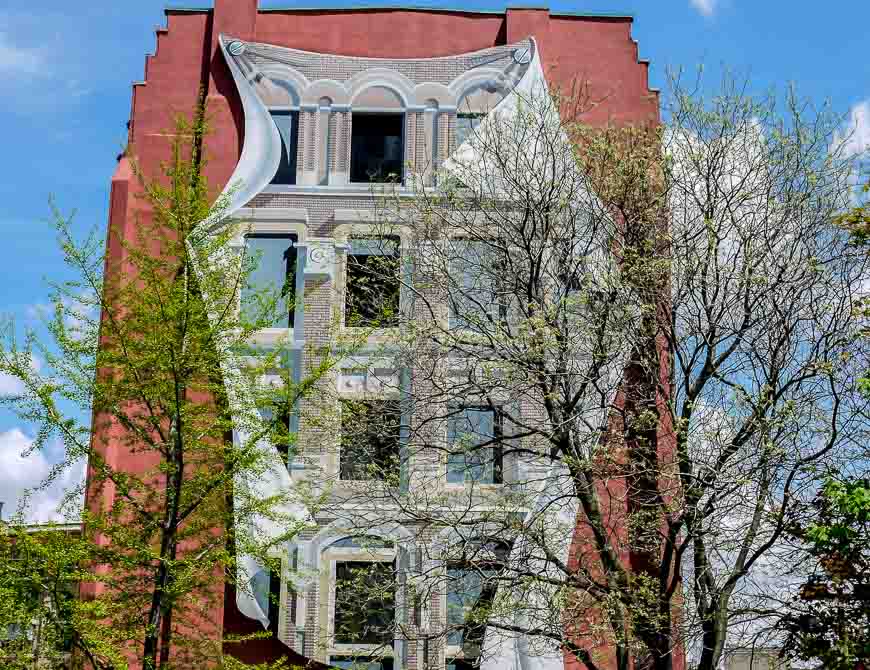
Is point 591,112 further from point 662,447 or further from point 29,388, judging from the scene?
point 29,388

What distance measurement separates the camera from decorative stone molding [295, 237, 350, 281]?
866 inches

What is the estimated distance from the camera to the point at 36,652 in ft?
55.1

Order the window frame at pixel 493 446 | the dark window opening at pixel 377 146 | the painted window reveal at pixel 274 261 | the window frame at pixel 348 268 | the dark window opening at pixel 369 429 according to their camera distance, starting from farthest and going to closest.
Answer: the dark window opening at pixel 377 146
the painted window reveal at pixel 274 261
the window frame at pixel 348 268
the dark window opening at pixel 369 429
the window frame at pixel 493 446

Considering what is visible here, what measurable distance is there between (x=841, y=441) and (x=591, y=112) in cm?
1046

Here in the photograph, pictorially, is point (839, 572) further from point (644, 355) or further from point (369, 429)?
point (369, 429)

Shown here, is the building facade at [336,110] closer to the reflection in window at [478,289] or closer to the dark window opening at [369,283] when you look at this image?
the dark window opening at [369,283]

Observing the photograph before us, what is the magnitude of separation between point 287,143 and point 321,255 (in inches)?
112

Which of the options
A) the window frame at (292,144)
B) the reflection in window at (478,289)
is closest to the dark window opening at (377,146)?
the window frame at (292,144)

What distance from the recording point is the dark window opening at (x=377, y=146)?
23117mm

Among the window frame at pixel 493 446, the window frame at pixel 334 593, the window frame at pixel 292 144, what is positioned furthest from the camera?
the window frame at pixel 292 144

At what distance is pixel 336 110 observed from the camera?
914 inches

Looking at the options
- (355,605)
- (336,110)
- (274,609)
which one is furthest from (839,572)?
(336,110)

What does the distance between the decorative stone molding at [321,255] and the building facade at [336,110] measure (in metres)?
0.02

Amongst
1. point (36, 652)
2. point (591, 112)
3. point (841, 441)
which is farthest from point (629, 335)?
point (36, 652)
